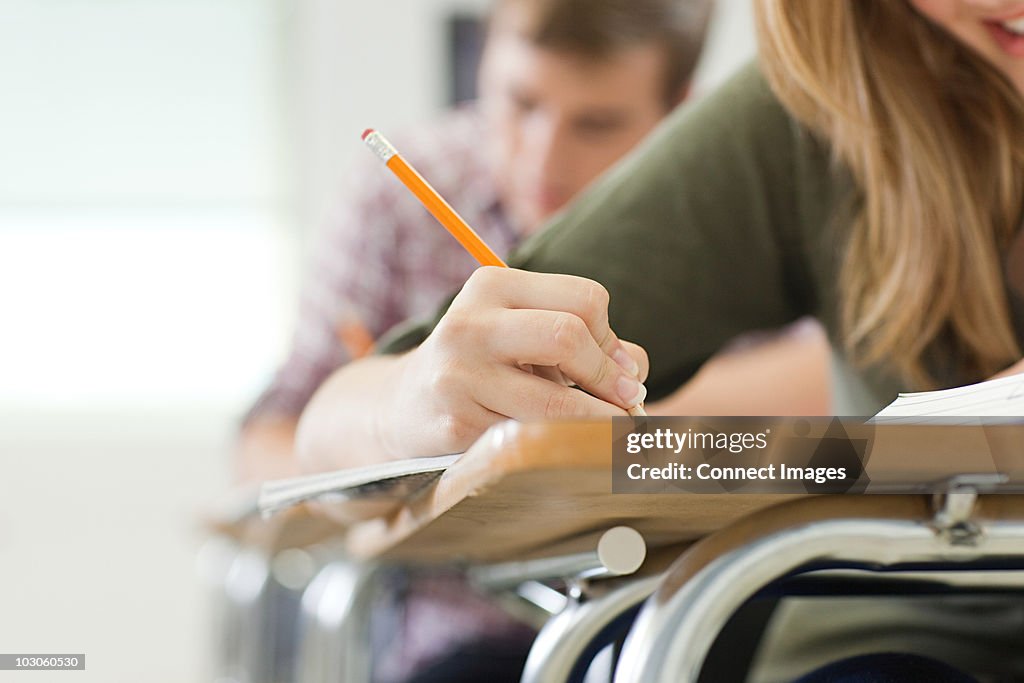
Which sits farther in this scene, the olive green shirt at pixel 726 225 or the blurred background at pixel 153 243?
the blurred background at pixel 153 243

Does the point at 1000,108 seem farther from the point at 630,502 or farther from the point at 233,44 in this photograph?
the point at 233,44

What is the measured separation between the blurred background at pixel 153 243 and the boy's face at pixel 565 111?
168 centimetres

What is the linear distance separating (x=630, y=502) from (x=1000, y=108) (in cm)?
42

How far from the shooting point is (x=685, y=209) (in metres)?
0.65

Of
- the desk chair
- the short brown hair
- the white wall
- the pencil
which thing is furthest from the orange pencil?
the white wall

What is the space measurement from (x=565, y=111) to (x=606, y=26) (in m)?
0.10

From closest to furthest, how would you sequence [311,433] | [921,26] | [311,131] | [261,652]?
[311,433] → [921,26] → [261,652] → [311,131]

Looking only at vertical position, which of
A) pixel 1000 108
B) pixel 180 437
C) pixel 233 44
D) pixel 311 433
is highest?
pixel 233 44

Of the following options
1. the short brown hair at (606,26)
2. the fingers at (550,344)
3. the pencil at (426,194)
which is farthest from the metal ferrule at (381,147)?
the short brown hair at (606,26)

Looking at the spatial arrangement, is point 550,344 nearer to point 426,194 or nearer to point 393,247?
point 426,194

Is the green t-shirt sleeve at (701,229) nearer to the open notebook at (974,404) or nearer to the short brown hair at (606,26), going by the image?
the open notebook at (974,404)

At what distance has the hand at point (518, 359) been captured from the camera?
1.21 ft

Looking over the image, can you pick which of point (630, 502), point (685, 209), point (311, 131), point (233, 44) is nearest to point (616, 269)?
point (685, 209)

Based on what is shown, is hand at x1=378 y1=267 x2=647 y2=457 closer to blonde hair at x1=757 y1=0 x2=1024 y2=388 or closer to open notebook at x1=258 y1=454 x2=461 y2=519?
open notebook at x1=258 y1=454 x2=461 y2=519
